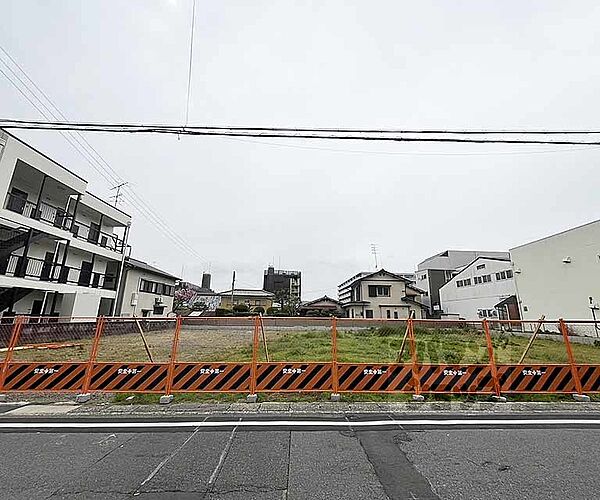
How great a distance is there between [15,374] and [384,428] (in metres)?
6.97

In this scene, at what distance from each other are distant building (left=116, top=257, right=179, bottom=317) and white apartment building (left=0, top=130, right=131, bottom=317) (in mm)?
1418

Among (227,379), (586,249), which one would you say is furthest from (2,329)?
(586,249)

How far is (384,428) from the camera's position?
15.2 feet

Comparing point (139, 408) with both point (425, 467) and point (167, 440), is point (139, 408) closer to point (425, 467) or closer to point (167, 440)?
point (167, 440)

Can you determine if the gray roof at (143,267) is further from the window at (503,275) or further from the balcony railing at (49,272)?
the window at (503,275)

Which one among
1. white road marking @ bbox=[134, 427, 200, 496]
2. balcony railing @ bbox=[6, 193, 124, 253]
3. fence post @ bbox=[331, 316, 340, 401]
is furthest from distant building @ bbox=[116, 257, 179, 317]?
white road marking @ bbox=[134, 427, 200, 496]

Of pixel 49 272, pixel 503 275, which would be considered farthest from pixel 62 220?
pixel 503 275

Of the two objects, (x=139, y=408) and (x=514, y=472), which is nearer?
(x=514, y=472)

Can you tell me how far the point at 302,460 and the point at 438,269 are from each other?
2039 inches

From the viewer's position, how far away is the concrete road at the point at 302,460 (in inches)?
116

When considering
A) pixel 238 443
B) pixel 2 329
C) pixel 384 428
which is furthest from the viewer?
pixel 2 329

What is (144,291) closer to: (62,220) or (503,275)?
(62,220)

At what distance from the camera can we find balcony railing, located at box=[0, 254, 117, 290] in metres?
15.7

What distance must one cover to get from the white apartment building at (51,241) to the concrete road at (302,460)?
48.1ft
